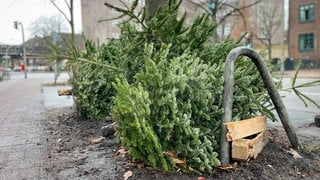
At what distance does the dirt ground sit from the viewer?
306 cm

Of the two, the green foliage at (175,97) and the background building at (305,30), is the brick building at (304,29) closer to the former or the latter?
the background building at (305,30)

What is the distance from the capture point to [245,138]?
3.48 meters

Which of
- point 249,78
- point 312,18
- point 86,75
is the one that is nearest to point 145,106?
point 249,78

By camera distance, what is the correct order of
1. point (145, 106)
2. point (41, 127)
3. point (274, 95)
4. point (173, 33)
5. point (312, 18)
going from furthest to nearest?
1. point (312, 18)
2. point (41, 127)
3. point (173, 33)
4. point (274, 95)
5. point (145, 106)

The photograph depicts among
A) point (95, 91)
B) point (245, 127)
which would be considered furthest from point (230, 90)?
point (95, 91)

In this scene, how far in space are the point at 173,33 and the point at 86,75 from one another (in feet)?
8.50

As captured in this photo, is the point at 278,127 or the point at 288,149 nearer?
the point at 288,149

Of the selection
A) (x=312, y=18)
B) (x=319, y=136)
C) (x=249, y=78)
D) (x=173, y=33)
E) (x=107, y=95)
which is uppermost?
(x=312, y=18)

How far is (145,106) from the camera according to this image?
2883 mm

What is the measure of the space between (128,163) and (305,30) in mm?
35378

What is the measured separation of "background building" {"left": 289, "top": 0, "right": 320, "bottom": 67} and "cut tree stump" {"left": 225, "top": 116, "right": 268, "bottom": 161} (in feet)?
104

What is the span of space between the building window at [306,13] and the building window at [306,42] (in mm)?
1646

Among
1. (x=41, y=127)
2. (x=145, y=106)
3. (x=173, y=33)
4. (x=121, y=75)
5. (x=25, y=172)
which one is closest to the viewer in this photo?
(x=145, y=106)

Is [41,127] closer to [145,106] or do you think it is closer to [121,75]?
[121,75]
